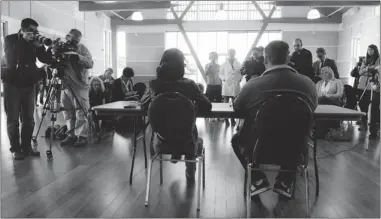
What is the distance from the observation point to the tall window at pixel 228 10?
1276cm

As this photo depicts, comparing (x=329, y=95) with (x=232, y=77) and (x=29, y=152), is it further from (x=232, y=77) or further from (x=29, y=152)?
(x=29, y=152)

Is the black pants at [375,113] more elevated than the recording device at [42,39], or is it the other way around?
the recording device at [42,39]

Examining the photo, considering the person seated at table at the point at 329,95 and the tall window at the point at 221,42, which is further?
the tall window at the point at 221,42

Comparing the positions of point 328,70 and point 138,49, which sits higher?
point 138,49

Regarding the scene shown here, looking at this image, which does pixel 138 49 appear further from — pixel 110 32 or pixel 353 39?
pixel 353 39

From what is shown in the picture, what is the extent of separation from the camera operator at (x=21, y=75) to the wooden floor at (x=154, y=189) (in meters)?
0.41

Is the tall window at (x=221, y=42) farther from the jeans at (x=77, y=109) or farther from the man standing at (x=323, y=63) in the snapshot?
the jeans at (x=77, y=109)

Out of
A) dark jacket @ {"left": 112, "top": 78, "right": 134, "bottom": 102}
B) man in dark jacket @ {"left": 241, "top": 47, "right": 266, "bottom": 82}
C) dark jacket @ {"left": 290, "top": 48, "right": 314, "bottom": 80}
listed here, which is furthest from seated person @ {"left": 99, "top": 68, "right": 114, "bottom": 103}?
dark jacket @ {"left": 290, "top": 48, "right": 314, "bottom": 80}

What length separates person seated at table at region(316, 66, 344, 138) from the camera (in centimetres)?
473

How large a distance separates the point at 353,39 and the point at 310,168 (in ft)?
29.4

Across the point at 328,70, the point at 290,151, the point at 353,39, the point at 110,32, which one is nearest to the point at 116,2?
the point at 110,32

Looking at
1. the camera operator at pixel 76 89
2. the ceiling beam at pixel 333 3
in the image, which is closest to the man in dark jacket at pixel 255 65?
the camera operator at pixel 76 89

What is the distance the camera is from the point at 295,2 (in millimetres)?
9273

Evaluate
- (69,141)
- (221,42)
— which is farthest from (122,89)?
(221,42)
